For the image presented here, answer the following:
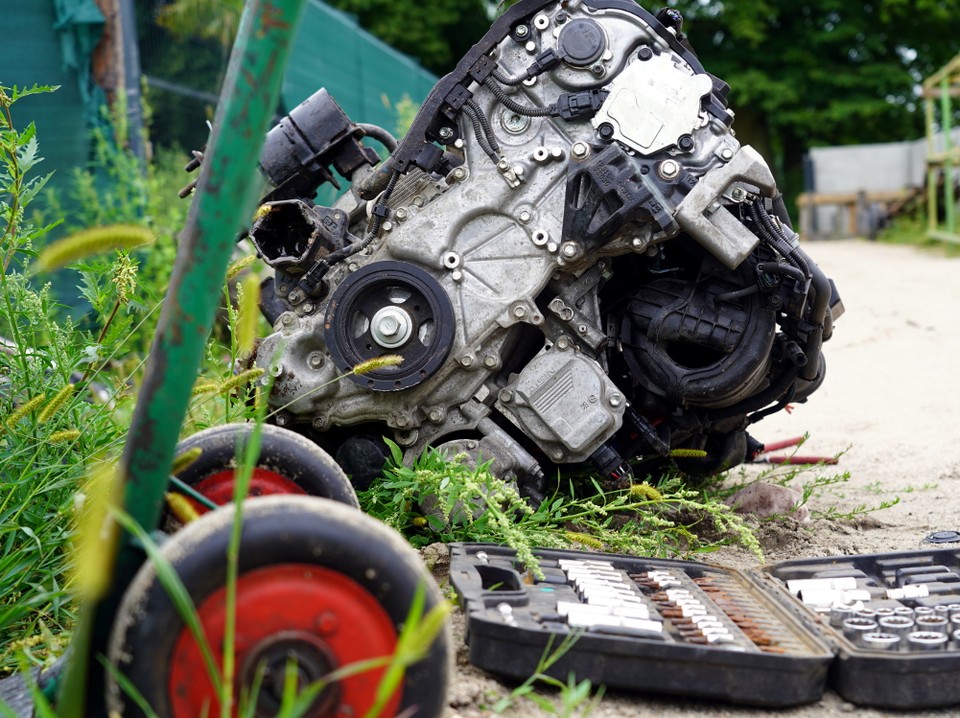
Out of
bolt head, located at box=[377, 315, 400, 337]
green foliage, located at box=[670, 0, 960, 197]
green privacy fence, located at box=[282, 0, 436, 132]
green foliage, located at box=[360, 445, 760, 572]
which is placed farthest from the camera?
green foliage, located at box=[670, 0, 960, 197]

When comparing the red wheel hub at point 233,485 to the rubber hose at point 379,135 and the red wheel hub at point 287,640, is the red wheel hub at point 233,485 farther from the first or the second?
the rubber hose at point 379,135

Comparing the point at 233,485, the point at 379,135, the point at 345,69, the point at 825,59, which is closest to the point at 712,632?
the point at 233,485

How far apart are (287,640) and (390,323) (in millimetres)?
1836

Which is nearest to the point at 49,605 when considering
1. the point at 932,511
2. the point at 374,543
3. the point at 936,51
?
the point at 374,543

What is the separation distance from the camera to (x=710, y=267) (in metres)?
3.70

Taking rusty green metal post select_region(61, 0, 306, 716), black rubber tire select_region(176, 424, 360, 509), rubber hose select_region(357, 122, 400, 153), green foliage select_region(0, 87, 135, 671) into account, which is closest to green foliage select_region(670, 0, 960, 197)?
rubber hose select_region(357, 122, 400, 153)

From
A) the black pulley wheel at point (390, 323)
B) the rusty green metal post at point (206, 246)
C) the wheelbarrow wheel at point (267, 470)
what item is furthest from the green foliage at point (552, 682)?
the black pulley wheel at point (390, 323)

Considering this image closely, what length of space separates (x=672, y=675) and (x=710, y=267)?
1.69 m

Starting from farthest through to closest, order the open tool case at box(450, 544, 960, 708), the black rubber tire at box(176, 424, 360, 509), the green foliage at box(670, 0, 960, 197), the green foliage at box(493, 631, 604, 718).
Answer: the green foliage at box(670, 0, 960, 197) < the black rubber tire at box(176, 424, 360, 509) < the open tool case at box(450, 544, 960, 708) < the green foliage at box(493, 631, 604, 718)

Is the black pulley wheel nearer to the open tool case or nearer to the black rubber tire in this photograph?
the open tool case

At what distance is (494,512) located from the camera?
309 cm

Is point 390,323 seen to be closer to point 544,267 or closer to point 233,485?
point 544,267

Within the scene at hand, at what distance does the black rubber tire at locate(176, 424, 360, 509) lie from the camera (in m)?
Result: 2.63

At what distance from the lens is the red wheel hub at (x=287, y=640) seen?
1.78 metres
